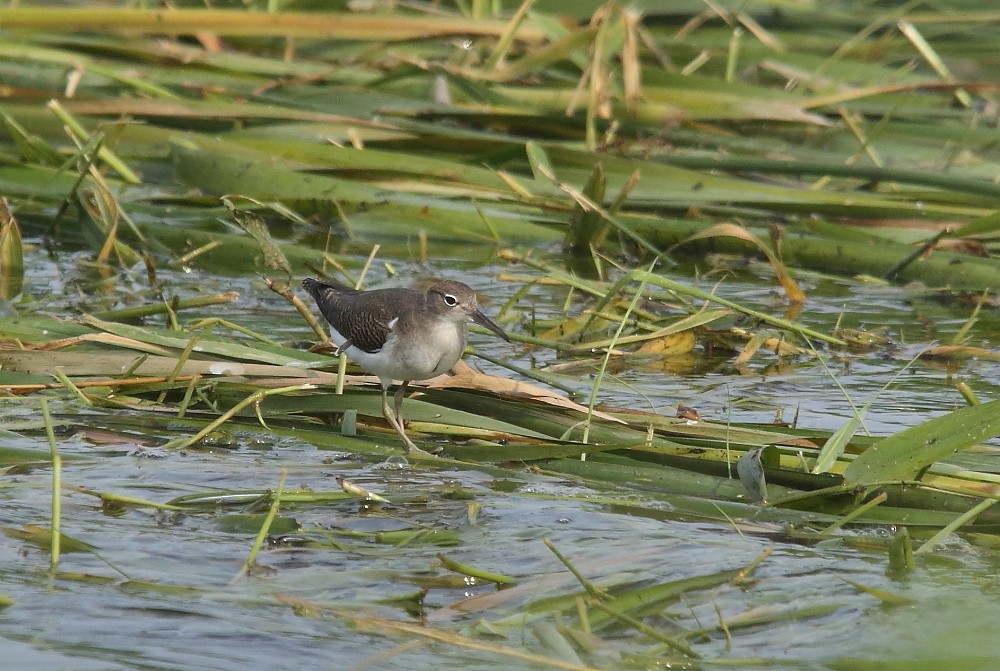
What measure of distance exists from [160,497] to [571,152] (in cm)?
436

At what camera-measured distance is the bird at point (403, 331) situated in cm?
504

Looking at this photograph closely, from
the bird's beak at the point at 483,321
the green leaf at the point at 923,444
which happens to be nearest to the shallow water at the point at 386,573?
the green leaf at the point at 923,444

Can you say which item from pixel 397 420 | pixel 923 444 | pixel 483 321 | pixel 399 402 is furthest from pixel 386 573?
pixel 483 321

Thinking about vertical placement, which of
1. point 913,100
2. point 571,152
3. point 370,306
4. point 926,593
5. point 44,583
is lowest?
point 44,583

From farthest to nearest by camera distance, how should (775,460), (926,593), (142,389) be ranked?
1. (142,389)
2. (775,460)
3. (926,593)

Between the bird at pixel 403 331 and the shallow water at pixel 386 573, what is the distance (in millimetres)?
422

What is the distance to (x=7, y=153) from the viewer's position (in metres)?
8.37

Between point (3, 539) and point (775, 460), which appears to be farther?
point (775, 460)

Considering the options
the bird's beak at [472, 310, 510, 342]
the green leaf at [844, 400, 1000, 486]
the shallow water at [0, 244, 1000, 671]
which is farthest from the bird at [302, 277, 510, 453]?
the green leaf at [844, 400, 1000, 486]

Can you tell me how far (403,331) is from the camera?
514 cm

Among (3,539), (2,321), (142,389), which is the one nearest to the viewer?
(3,539)

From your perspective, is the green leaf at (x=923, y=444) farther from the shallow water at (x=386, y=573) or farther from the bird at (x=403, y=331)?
the bird at (x=403, y=331)

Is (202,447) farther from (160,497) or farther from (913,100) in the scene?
(913,100)

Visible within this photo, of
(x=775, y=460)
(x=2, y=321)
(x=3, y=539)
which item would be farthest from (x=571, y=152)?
(x=3, y=539)
